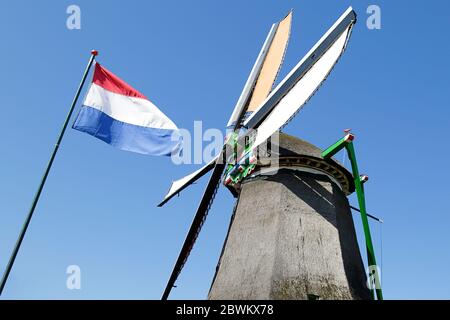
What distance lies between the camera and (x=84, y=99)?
1082 centimetres

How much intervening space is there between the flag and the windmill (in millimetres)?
3255

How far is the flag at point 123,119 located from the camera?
35.4 ft

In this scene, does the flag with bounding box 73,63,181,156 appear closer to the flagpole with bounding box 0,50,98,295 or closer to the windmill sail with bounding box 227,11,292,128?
the flagpole with bounding box 0,50,98,295

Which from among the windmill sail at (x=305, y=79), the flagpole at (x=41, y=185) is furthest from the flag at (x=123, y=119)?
the windmill sail at (x=305, y=79)

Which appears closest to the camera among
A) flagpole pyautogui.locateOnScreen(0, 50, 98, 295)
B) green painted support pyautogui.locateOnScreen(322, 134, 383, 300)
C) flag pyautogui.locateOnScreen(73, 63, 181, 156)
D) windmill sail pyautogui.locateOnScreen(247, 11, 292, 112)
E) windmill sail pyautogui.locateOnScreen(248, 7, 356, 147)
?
flagpole pyautogui.locateOnScreen(0, 50, 98, 295)

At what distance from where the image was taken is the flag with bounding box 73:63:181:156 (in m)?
10.8

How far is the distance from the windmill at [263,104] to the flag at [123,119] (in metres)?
3.25

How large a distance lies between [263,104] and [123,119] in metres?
5.07

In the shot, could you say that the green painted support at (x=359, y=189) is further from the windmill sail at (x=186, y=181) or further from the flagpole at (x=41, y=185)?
the flagpole at (x=41, y=185)

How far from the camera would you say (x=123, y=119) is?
37.8ft

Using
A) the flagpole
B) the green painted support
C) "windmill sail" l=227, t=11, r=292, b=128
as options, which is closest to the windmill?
"windmill sail" l=227, t=11, r=292, b=128

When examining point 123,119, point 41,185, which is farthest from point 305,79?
point 41,185
